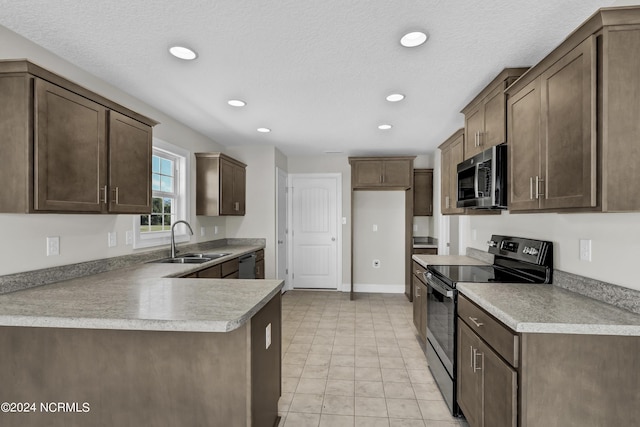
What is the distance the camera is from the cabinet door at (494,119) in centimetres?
227

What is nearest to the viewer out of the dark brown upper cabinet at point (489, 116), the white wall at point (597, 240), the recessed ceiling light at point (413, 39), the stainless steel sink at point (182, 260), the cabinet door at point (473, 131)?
the white wall at point (597, 240)

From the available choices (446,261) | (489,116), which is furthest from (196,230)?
(489,116)

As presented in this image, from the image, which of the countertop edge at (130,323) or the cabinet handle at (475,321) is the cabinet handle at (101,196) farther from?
the cabinet handle at (475,321)

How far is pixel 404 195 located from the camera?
218 inches

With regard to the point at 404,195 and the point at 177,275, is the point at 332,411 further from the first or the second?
the point at 404,195

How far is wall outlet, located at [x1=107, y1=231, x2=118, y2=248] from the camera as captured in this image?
2.64 m

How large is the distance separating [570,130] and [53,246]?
121 inches

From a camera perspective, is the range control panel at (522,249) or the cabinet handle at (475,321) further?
the range control panel at (522,249)

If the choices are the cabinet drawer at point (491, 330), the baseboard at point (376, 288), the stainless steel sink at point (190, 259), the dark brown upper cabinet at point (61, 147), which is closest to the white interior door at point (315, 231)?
the baseboard at point (376, 288)

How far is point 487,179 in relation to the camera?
2.34m

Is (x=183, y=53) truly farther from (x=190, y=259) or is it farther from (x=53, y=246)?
(x=190, y=259)

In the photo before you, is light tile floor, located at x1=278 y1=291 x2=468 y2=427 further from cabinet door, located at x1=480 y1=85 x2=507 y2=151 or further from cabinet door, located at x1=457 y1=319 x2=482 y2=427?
cabinet door, located at x1=480 y1=85 x2=507 y2=151

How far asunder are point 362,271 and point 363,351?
101 inches

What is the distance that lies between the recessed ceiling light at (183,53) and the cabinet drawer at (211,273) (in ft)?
5.62
